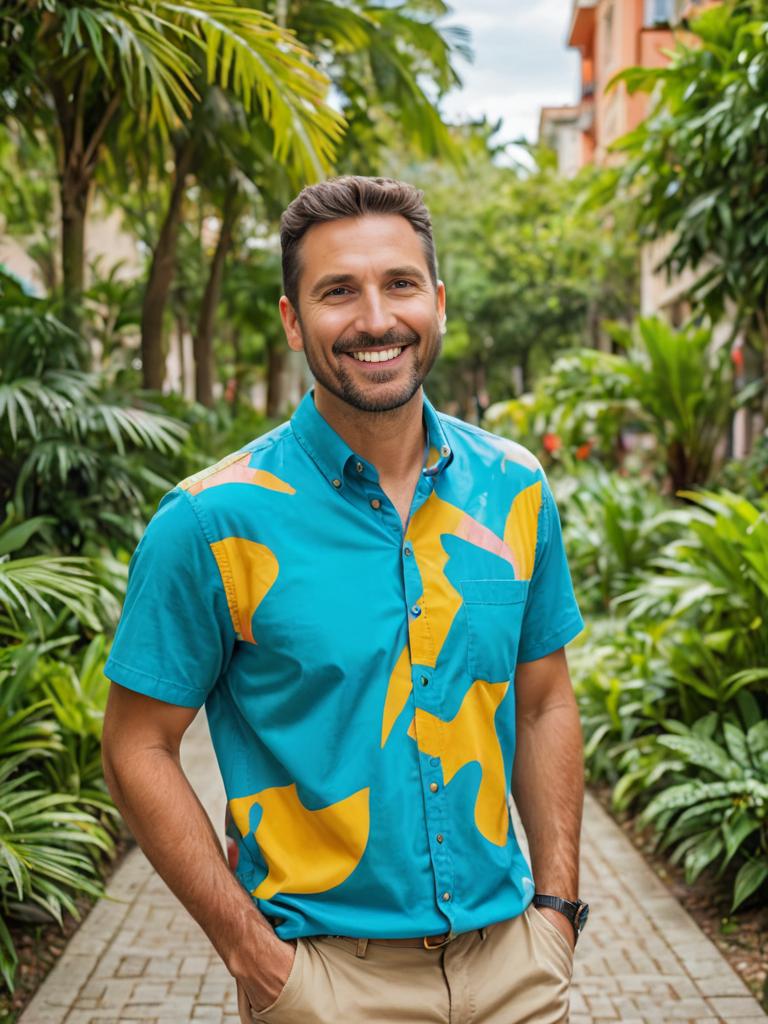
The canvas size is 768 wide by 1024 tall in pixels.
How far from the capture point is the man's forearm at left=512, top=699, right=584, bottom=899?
7.07 feet

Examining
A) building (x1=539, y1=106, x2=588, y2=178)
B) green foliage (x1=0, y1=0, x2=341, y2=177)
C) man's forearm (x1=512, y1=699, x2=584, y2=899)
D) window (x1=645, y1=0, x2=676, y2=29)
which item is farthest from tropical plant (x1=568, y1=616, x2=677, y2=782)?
building (x1=539, y1=106, x2=588, y2=178)

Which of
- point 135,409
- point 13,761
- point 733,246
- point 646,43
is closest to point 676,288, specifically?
point 646,43

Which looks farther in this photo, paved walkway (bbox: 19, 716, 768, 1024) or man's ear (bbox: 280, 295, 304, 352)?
paved walkway (bbox: 19, 716, 768, 1024)

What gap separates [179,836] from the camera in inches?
74.7

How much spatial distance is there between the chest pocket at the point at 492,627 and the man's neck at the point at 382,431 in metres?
0.26

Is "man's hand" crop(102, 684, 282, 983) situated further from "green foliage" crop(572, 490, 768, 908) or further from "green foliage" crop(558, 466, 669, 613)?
"green foliage" crop(558, 466, 669, 613)

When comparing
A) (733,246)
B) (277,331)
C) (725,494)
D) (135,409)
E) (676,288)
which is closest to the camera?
(725,494)

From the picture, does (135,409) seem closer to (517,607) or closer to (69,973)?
(69,973)

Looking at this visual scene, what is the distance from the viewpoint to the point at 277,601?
74.9 inches

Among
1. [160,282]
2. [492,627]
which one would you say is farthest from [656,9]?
[492,627]

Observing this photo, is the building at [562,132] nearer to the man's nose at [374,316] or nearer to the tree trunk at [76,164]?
the tree trunk at [76,164]

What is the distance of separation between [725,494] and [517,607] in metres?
4.22

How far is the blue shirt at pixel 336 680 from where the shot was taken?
189cm

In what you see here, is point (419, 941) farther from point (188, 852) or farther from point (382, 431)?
point (382, 431)
